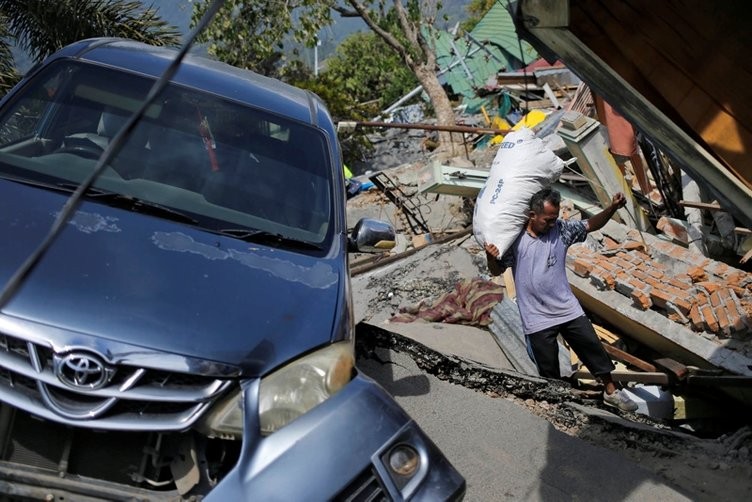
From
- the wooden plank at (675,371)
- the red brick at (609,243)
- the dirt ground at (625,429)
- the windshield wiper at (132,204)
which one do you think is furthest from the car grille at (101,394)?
the red brick at (609,243)

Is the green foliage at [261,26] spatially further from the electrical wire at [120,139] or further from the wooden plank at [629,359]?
the electrical wire at [120,139]

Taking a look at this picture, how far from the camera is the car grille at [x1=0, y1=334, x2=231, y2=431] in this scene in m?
2.40

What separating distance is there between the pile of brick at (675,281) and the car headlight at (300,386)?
4.95 meters

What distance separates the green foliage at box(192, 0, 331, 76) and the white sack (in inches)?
529

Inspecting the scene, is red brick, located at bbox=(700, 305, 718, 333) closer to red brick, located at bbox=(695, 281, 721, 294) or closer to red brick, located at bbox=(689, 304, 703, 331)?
red brick, located at bbox=(689, 304, 703, 331)

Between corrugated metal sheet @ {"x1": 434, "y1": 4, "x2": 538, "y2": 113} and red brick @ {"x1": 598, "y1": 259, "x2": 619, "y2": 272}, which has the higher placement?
red brick @ {"x1": 598, "y1": 259, "x2": 619, "y2": 272}

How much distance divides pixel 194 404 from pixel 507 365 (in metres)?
4.46

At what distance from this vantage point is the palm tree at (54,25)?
38.9ft

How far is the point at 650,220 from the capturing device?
964 centimetres

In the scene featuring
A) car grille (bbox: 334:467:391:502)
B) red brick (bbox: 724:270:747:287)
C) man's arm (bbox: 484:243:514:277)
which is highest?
car grille (bbox: 334:467:391:502)

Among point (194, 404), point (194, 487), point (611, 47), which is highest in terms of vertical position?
point (611, 47)

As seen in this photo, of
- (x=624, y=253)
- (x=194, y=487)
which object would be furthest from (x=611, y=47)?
(x=624, y=253)

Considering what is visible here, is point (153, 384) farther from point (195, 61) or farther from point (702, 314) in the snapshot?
point (702, 314)

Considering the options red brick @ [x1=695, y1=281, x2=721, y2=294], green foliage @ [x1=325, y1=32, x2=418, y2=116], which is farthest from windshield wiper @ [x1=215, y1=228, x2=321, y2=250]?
green foliage @ [x1=325, y1=32, x2=418, y2=116]
